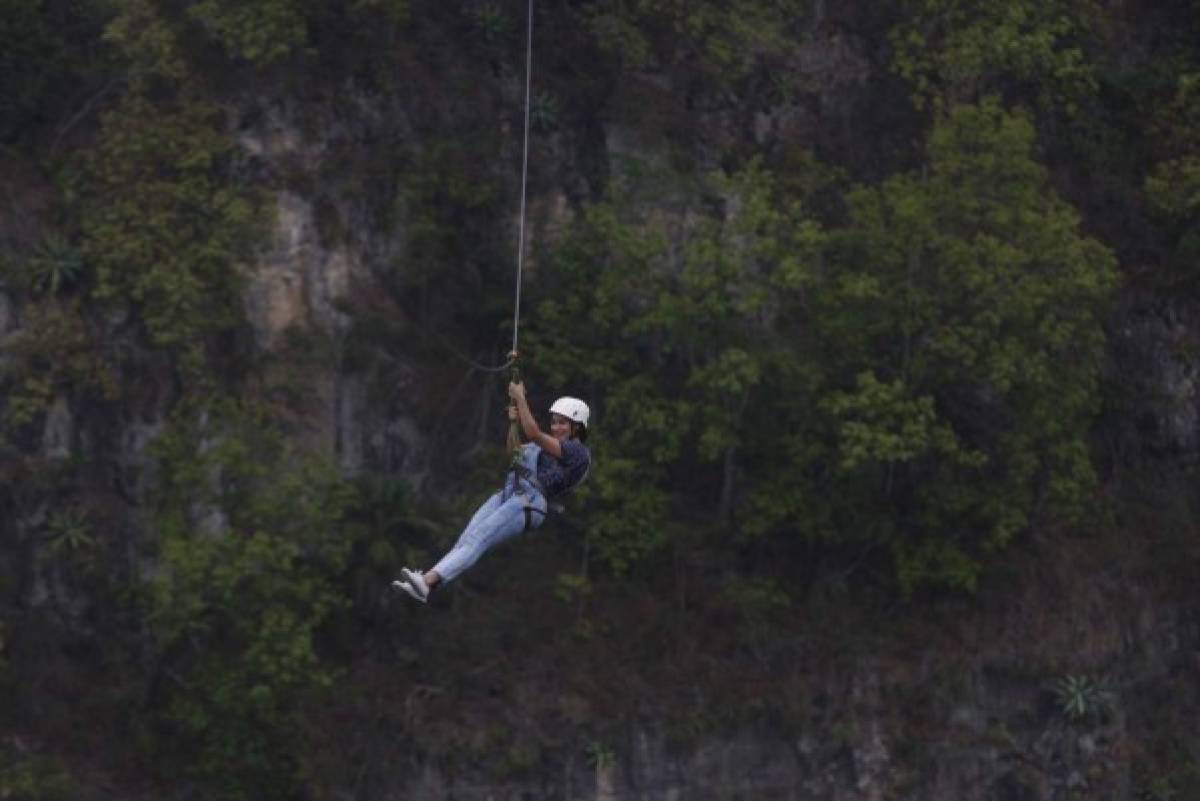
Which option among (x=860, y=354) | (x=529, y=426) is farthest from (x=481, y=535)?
(x=860, y=354)

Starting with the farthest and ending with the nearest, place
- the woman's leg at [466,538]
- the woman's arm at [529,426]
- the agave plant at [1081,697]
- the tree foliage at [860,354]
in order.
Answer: the agave plant at [1081,697] < the tree foliage at [860,354] < the woman's leg at [466,538] < the woman's arm at [529,426]

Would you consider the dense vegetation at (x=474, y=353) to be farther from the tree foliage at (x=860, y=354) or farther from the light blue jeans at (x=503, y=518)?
the light blue jeans at (x=503, y=518)

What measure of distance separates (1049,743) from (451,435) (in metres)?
9.39

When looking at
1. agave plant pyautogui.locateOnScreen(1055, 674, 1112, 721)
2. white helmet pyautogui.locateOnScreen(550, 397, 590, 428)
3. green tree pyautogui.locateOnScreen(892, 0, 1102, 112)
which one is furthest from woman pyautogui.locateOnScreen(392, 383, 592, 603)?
green tree pyautogui.locateOnScreen(892, 0, 1102, 112)

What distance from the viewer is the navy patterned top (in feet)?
71.8

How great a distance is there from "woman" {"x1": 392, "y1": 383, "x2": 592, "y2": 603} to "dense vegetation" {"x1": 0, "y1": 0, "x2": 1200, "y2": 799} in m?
12.0

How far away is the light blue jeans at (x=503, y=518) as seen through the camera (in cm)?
2142

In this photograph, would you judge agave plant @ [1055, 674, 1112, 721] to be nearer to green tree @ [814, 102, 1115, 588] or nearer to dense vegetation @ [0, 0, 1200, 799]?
dense vegetation @ [0, 0, 1200, 799]

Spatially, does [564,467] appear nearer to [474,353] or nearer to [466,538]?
[466,538]

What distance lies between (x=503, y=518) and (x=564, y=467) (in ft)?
2.20

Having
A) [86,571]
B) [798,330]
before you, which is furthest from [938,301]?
[86,571]

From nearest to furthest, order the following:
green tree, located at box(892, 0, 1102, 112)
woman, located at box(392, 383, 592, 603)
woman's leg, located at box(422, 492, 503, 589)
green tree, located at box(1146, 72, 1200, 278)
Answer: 1. woman's leg, located at box(422, 492, 503, 589)
2. woman, located at box(392, 383, 592, 603)
3. green tree, located at box(892, 0, 1102, 112)
4. green tree, located at box(1146, 72, 1200, 278)

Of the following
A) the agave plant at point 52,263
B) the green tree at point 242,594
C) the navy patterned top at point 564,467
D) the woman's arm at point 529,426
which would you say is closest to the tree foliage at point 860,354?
the green tree at point 242,594

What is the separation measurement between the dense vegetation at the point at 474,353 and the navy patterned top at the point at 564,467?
11.9m
